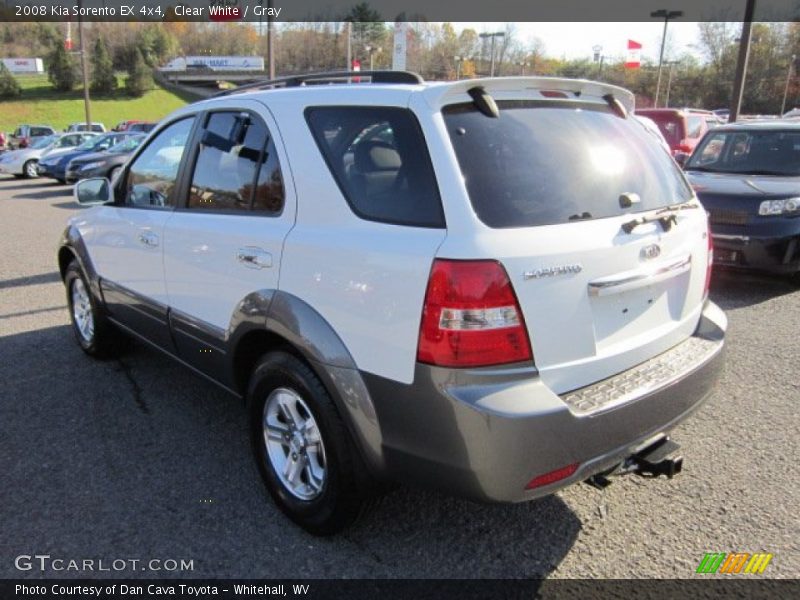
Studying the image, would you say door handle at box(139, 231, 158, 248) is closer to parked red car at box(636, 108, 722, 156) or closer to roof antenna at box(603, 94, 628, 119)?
roof antenna at box(603, 94, 628, 119)

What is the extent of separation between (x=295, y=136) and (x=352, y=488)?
1482mm

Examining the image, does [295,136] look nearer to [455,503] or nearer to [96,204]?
[455,503]

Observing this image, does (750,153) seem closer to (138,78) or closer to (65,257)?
(65,257)

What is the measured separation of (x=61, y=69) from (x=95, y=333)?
83359 mm

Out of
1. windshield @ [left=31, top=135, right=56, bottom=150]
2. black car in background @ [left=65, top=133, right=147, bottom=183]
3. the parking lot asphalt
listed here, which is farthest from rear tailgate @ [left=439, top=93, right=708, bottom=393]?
windshield @ [left=31, top=135, right=56, bottom=150]

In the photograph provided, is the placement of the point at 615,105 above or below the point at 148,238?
above

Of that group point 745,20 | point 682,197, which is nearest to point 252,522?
point 682,197

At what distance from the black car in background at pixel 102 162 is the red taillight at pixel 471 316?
14.5 metres

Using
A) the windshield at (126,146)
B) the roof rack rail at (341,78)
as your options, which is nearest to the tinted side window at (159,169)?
the roof rack rail at (341,78)

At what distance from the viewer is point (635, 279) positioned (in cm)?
235

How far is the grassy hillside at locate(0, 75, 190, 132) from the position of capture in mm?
65188

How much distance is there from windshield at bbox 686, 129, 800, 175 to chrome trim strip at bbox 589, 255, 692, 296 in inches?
222

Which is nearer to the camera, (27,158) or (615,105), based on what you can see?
(615,105)

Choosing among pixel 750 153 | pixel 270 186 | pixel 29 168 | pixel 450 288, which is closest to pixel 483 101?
pixel 450 288
